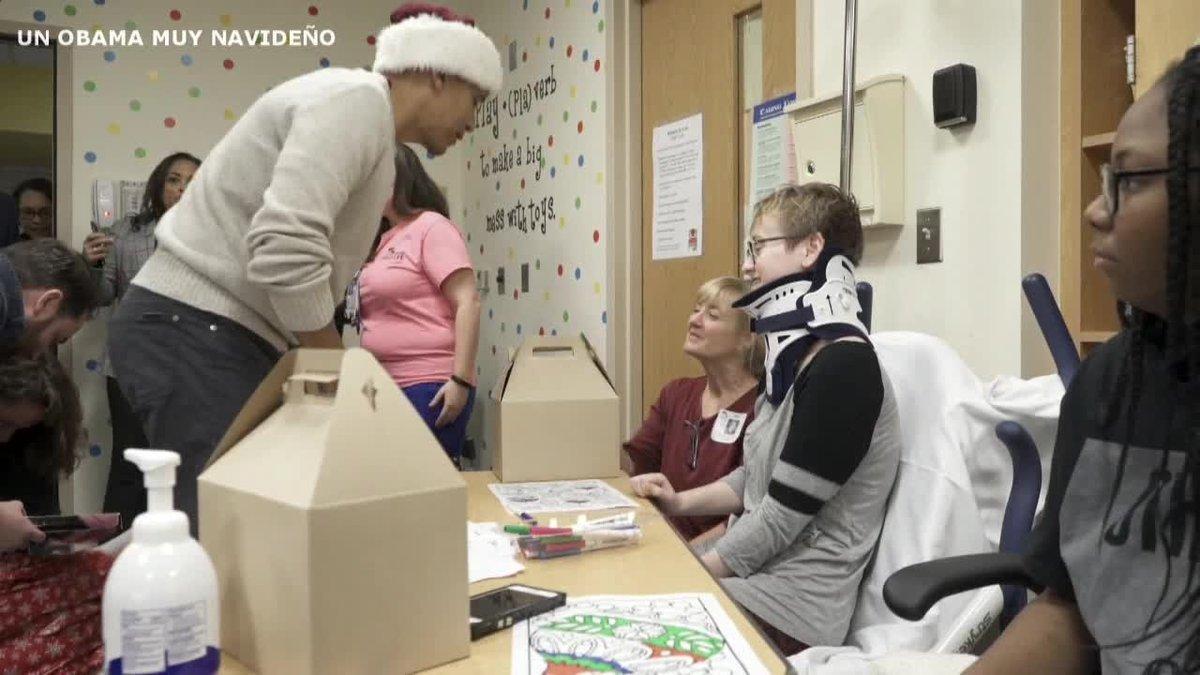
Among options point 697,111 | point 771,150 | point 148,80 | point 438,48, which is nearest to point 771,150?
point 771,150

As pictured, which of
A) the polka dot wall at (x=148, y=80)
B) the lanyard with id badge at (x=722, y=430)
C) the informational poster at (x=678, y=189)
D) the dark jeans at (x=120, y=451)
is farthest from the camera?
the polka dot wall at (x=148, y=80)

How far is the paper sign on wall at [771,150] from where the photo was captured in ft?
7.97

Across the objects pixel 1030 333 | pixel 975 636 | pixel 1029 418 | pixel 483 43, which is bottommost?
pixel 975 636

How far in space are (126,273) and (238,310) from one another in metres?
2.52

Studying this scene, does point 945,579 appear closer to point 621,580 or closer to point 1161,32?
point 621,580

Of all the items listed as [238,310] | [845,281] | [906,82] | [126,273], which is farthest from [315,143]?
[126,273]

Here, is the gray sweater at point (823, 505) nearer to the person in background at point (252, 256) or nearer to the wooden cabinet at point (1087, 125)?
the wooden cabinet at point (1087, 125)

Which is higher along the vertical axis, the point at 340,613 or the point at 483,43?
the point at 483,43

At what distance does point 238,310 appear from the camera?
56.7 inches

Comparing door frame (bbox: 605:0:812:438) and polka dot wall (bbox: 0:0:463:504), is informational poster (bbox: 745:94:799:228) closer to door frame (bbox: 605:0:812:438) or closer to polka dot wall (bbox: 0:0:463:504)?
door frame (bbox: 605:0:812:438)

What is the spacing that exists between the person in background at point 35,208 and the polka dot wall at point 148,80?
10 centimetres

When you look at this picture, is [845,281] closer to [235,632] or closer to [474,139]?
[235,632]

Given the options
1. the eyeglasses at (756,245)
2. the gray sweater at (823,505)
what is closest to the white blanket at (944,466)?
the gray sweater at (823,505)

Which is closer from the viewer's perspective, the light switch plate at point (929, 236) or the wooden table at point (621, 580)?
the wooden table at point (621, 580)
